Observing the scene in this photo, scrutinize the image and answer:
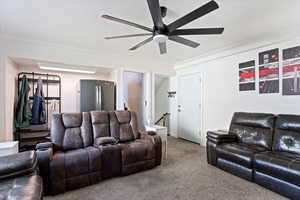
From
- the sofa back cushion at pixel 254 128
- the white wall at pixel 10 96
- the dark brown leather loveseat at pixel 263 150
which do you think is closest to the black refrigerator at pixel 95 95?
the white wall at pixel 10 96

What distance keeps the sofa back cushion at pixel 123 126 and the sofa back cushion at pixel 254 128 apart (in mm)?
2012

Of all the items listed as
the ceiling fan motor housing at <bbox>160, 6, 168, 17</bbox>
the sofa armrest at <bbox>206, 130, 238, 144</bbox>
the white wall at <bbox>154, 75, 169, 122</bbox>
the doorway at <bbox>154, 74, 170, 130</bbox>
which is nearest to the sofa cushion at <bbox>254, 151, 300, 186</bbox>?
the sofa armrest at <bbox>206, 130, 238, 144</bbox>

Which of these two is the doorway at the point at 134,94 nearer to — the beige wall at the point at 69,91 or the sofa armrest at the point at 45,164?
the beige wall at the point at 69,91

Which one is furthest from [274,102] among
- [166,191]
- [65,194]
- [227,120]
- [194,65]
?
[65,194]

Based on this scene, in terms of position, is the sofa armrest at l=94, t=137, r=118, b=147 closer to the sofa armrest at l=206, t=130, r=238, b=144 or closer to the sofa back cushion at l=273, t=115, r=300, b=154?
the sofa armrest at l=206, t=130, r=238, b=144

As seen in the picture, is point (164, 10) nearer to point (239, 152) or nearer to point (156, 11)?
point (156, 11)

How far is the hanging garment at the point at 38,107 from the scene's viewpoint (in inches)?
147

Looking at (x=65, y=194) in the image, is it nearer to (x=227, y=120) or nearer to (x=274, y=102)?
(x=227, y=120)

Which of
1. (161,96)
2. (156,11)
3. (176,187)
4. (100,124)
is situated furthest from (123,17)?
(161,96)

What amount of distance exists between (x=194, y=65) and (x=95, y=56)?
109 inches

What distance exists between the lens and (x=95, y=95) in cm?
417

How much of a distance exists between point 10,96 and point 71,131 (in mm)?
1791

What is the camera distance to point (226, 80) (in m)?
3.93

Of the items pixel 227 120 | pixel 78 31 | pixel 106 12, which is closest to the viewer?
pixel 106 12
